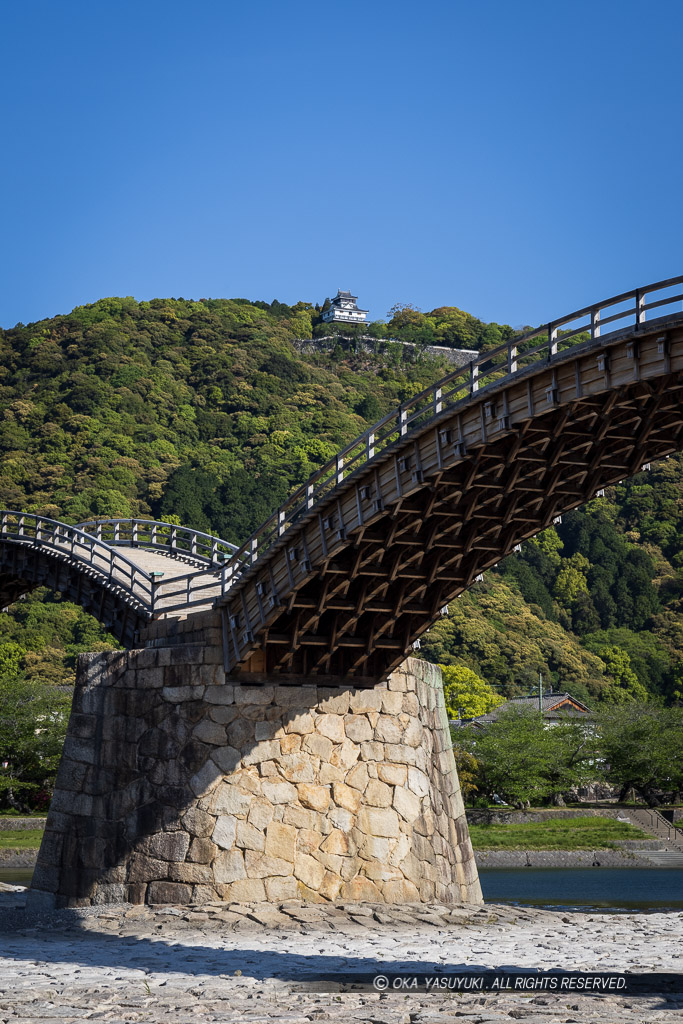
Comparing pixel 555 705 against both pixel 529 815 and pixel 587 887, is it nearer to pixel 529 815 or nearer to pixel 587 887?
pixel 529 815

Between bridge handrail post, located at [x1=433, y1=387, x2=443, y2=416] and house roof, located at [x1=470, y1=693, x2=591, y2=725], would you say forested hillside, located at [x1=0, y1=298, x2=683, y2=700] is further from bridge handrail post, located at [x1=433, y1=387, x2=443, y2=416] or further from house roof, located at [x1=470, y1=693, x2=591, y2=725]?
bridge handrail post, located at [x1=433, y1=387, x2=443, y2=416]

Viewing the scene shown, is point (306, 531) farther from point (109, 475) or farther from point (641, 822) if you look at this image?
point (109, 475)

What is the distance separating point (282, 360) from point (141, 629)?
3472 inches

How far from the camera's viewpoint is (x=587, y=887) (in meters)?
36.2

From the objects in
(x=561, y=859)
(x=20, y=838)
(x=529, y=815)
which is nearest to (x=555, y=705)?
(x=529, y=815)

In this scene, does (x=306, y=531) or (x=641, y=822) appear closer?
(x=306, y=531)

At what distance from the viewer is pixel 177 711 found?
2150 cm

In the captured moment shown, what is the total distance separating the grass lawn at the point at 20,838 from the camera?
4203 centimetres

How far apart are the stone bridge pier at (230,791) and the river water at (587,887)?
7.75 meters

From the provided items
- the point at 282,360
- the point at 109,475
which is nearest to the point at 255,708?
the point at 109,475

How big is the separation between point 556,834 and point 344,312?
114463 mm

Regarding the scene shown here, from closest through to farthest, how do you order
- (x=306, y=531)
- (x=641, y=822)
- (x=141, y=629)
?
(x=306, y=531), (x=141, y=629), (x=641, y=822)

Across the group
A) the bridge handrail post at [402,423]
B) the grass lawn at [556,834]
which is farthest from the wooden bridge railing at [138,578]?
the grass lawn at [556,834]

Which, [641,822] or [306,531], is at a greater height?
[306,531]
